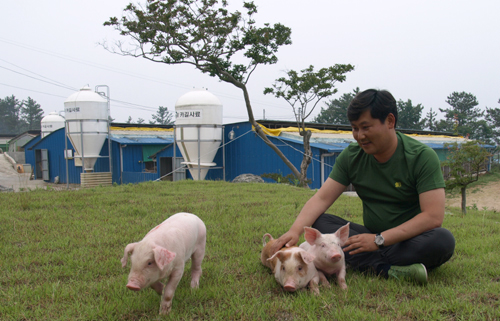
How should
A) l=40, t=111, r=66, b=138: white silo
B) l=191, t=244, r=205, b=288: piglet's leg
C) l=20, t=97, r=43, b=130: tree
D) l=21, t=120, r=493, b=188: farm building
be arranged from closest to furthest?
1. l=191, t=244, r=205, b=288: piglet's leg
2. l=21, t=120, r=493, b=188: farm building
3. l=40, t=111, r=66, b=138: white silo
4. l=20, t=97, r=43, b=130: tree

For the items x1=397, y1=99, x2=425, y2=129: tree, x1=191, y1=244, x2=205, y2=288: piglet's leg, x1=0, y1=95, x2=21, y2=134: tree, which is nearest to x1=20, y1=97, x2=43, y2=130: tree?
x1=0, y1=95, x2=21, y2=134: tree

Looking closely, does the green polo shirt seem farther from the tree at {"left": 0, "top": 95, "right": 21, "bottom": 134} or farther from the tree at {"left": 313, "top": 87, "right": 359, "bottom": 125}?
the tree at {"left": 0, "top": 95, "right": 21, "bottom": 134}

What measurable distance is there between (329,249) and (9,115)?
84938mm

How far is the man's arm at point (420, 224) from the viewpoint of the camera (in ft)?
9.15

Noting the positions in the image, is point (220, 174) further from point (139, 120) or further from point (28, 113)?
point (28, 113)

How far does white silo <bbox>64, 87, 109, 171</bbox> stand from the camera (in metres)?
20.9

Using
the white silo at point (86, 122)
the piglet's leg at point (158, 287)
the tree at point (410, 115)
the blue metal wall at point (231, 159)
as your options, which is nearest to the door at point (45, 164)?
the blue metal wall at point (231, 159)

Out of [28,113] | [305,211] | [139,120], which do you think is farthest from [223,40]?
[28,113]

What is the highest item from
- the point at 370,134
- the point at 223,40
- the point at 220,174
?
the point at 223,40

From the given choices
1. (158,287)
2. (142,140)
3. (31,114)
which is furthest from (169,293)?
(31,114)

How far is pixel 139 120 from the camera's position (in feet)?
238

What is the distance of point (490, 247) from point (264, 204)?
3852 millimetres

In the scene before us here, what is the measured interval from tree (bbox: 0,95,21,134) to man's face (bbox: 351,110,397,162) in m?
81.8

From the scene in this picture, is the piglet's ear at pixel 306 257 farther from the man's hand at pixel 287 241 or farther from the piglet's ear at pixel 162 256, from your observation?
the piglet's ear at pixel 162 256
